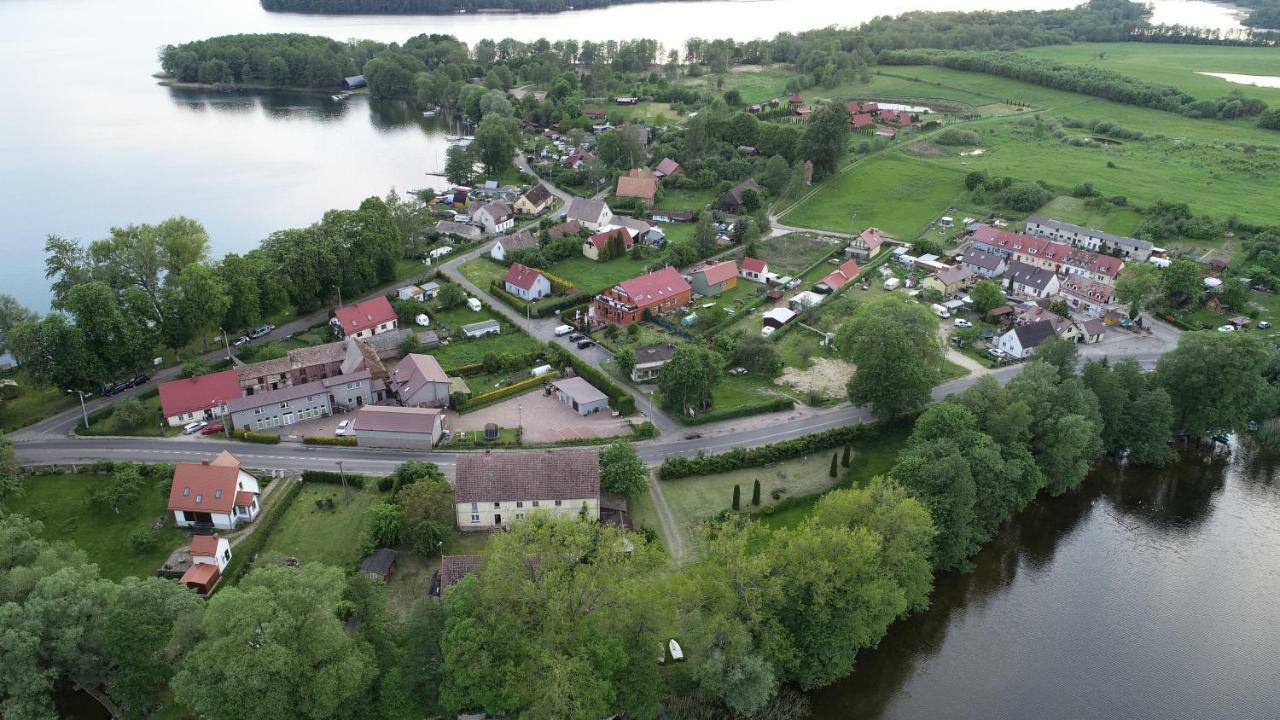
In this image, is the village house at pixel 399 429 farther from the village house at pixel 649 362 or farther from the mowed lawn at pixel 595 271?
the mowed lawn at pixel 595 271

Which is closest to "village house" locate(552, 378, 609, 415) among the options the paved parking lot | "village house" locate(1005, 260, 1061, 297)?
the paved parking lot

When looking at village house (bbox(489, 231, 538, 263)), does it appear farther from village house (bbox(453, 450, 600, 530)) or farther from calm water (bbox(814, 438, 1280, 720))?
calm water (bbox(814, 438, 1280, 720))

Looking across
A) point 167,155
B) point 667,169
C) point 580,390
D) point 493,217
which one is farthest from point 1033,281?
point 167,155

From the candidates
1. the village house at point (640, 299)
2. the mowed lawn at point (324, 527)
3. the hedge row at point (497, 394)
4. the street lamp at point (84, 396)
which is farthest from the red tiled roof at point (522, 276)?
the street lamp at point (84, 396)

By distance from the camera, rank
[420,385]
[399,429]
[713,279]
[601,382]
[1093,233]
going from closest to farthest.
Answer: [399,429]
[420,385]
[601,382]
[713,279]
[1093,233]

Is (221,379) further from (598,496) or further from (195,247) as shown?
(598,496)

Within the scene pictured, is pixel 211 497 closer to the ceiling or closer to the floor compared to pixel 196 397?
closer to the floor

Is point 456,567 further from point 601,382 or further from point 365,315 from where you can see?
point 365,315
